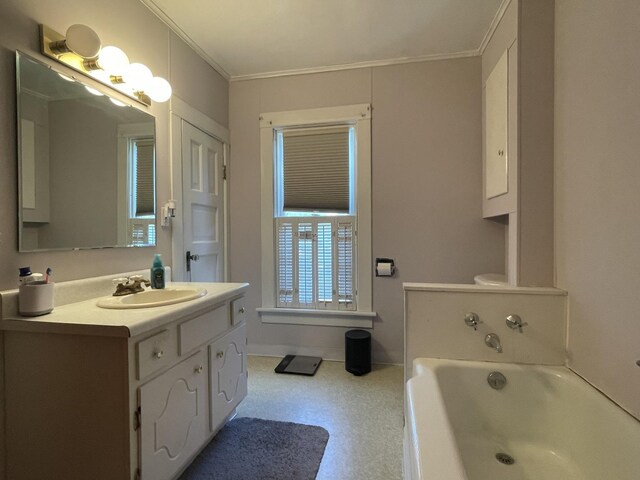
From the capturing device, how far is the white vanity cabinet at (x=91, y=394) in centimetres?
103

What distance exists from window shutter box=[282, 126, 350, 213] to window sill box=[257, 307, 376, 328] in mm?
839

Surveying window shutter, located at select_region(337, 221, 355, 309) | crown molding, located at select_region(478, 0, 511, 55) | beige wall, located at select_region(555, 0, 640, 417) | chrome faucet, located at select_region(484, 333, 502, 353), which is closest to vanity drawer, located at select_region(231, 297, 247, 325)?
window shutter, located at select_region(337, 221, 355, 309)

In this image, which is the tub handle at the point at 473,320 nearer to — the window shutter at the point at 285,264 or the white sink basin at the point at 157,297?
the white sink basin at the point at 157,297

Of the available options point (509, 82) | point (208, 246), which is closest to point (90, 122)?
point (208, 246)

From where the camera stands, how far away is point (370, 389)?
7.12 feet

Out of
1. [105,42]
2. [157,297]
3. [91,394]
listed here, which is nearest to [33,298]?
[91,394]

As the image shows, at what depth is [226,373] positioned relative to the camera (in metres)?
1.62

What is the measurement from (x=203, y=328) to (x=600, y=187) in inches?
66.1

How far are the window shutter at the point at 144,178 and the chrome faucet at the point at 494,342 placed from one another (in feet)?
6.12

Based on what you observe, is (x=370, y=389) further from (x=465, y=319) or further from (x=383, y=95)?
(x=383, y=95)

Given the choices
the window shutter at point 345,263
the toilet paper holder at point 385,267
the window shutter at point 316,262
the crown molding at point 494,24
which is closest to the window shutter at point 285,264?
the window shutter at point 316,262

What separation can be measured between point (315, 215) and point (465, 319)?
1.48 m

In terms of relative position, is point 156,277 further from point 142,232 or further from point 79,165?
point 79,165

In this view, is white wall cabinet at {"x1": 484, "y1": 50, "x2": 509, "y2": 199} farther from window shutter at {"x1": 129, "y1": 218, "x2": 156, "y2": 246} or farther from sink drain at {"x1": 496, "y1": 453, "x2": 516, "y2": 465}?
window shutter at {"x1": 129, "y1": 218, "x2": 156, "y2": 246}
